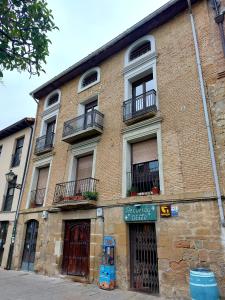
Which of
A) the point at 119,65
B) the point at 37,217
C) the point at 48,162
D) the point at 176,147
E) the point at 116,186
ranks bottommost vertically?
the point at 37,217

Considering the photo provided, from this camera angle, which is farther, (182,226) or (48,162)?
(48,162)

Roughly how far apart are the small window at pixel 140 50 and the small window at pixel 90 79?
7.64 feet

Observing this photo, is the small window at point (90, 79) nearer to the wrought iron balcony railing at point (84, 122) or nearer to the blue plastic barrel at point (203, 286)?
the wrought iron balcony railing at point (84, 122)

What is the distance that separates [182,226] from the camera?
21.1 ft

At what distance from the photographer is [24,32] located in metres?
5.88

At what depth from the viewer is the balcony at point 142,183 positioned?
7.74 m

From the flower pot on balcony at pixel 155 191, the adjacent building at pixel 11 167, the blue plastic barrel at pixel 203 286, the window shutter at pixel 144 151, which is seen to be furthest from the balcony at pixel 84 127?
the blue plastic barrel at pixel 203 286

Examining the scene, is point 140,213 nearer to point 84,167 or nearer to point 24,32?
point 84,167

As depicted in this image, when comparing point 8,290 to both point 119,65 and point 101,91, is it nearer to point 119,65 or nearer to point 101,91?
point 101,91

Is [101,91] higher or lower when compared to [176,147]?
higher

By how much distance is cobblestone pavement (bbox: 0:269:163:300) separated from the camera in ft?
20.7

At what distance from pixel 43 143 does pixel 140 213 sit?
24.3 feet

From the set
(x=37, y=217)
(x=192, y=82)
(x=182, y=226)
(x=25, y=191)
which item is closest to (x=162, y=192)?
(x=182, y=226)

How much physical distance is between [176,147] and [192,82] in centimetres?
245
